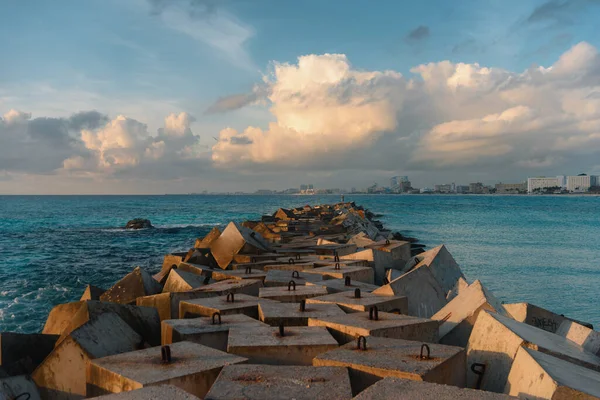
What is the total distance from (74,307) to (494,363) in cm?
420

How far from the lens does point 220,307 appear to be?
450 centimetres

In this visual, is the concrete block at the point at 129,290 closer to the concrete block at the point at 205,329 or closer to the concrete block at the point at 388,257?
the concrete block at the point at 205,329

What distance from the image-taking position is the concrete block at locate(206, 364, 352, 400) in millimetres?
2424

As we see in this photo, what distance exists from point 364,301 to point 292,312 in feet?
2.49

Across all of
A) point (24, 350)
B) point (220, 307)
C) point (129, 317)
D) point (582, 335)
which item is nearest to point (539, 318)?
point (582, 335)

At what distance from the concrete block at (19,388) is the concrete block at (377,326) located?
216cm

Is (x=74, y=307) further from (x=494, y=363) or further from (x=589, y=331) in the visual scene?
(x=589, y=331)

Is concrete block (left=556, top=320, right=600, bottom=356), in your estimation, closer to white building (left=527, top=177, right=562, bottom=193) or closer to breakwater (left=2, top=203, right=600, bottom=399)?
breakwater (left=2, top=203, right=600, bottom=399)

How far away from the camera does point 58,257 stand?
1969 centimetres

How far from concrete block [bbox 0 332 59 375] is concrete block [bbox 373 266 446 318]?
3363mm

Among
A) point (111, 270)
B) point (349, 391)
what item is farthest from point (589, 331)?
point (111, 270)

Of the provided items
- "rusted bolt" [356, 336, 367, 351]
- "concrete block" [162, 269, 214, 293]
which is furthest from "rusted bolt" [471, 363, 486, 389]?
"concrete block" [162, 269, 214, 293]

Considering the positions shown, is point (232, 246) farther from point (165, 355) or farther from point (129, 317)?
point (165, 355)

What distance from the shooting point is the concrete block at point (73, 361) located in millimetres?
3545
